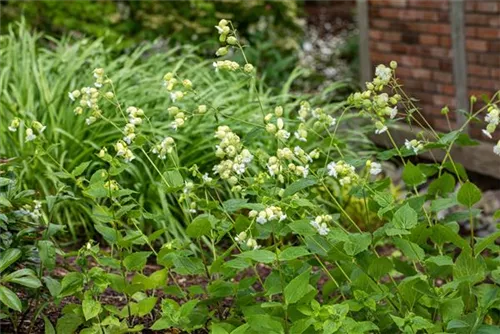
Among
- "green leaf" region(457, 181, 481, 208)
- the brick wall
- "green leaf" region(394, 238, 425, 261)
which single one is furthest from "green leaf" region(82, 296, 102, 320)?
the brick wall

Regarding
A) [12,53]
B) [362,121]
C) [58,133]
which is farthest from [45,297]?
[362,121]

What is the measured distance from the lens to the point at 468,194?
3.17 m

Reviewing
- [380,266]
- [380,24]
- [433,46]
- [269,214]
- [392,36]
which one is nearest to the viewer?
[269,214]

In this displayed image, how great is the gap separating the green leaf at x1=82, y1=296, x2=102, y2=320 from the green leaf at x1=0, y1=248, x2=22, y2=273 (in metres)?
0.23

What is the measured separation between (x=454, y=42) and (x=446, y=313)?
451 centimetres

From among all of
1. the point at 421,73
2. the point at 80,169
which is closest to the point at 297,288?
the point at 80,169

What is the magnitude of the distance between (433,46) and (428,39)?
0.25 ft

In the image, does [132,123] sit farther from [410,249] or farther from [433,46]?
[433,46]

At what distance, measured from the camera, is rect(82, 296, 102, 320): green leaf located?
3.13m

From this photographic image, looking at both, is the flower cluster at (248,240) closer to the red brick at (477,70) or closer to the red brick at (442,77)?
the red brick at (477,70)

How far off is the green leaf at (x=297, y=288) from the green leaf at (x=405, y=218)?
29 centimetres

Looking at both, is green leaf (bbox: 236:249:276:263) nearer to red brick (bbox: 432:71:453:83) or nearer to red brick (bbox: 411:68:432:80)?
red brick (bbox: 432:71:453:83)

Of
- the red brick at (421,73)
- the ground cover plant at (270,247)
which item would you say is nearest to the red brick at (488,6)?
the red brick at (421,73)

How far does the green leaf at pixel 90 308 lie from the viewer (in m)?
3.13
